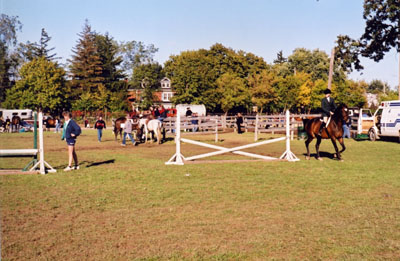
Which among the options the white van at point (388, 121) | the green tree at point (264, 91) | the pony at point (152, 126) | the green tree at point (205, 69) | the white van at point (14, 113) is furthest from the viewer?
the green tree at point (264, 91)

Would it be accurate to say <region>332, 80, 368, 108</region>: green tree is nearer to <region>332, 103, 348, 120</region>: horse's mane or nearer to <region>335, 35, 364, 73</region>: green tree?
<region>335, 35, 364, 73</region>: green tree

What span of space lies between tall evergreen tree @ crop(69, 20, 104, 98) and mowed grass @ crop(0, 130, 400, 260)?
81.5 meters

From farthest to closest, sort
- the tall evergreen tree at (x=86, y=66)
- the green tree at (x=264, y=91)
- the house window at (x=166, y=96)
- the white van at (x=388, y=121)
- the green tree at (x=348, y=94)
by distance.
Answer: the house window at (x=166, y=96), the tall evergreen tree at (x=86, y=66), the green tree at (x=264, y=91), the green tree at (x=348, y=94), the white van at (x=388, y=121)

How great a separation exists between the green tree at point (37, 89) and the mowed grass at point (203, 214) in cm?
6645

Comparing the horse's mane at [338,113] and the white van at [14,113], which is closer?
the horse's mane at [338,113]

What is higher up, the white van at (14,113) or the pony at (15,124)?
the white van at (14,113)

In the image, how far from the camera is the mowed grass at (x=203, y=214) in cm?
580

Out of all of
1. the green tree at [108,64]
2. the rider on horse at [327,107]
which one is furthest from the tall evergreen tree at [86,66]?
the rider on horse at [327,107]

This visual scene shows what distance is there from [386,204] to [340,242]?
314cm

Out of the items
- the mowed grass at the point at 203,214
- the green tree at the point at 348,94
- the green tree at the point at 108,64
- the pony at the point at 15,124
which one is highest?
the green tree at the point at 108,64

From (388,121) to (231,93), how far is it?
49019 millimetres

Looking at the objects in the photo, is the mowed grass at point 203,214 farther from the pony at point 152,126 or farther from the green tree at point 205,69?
the green tree at point 205,69

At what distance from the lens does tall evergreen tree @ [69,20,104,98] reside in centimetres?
9156

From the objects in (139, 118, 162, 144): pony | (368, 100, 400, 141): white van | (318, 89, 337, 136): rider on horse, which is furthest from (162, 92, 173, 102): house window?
(318, 89, 337, 136): rider on horse
